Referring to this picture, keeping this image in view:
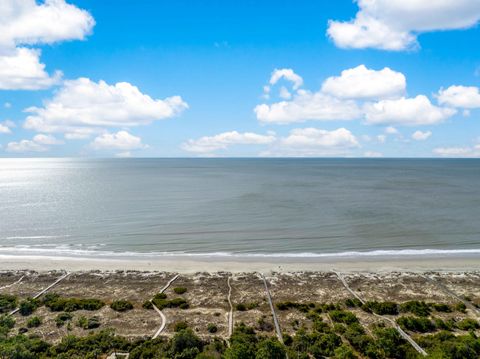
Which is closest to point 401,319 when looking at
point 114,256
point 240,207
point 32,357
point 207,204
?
point 32,357

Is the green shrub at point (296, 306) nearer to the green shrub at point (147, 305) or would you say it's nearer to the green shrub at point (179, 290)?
the green shrub at point (179, 290)

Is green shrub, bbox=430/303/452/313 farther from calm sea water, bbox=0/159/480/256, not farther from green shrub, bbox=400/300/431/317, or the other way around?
calm sea water, bbox=0/159/480/256

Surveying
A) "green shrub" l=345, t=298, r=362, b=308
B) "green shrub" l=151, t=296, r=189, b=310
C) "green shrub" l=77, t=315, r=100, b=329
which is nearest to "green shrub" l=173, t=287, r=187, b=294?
"green shrub" l=151, t=296, r=189, b=310

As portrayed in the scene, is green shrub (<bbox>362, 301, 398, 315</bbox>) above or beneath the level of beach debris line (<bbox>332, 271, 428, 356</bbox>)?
above

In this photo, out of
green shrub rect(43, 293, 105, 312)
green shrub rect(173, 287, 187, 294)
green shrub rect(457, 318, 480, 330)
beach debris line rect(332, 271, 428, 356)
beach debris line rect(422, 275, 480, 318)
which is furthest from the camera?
green shrub rect(173, 287, 187, 294)

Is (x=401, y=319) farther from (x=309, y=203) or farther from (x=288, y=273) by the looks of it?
(x=309, y=203)

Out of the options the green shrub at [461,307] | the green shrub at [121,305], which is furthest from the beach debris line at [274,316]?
the green shrub at [461,307]
